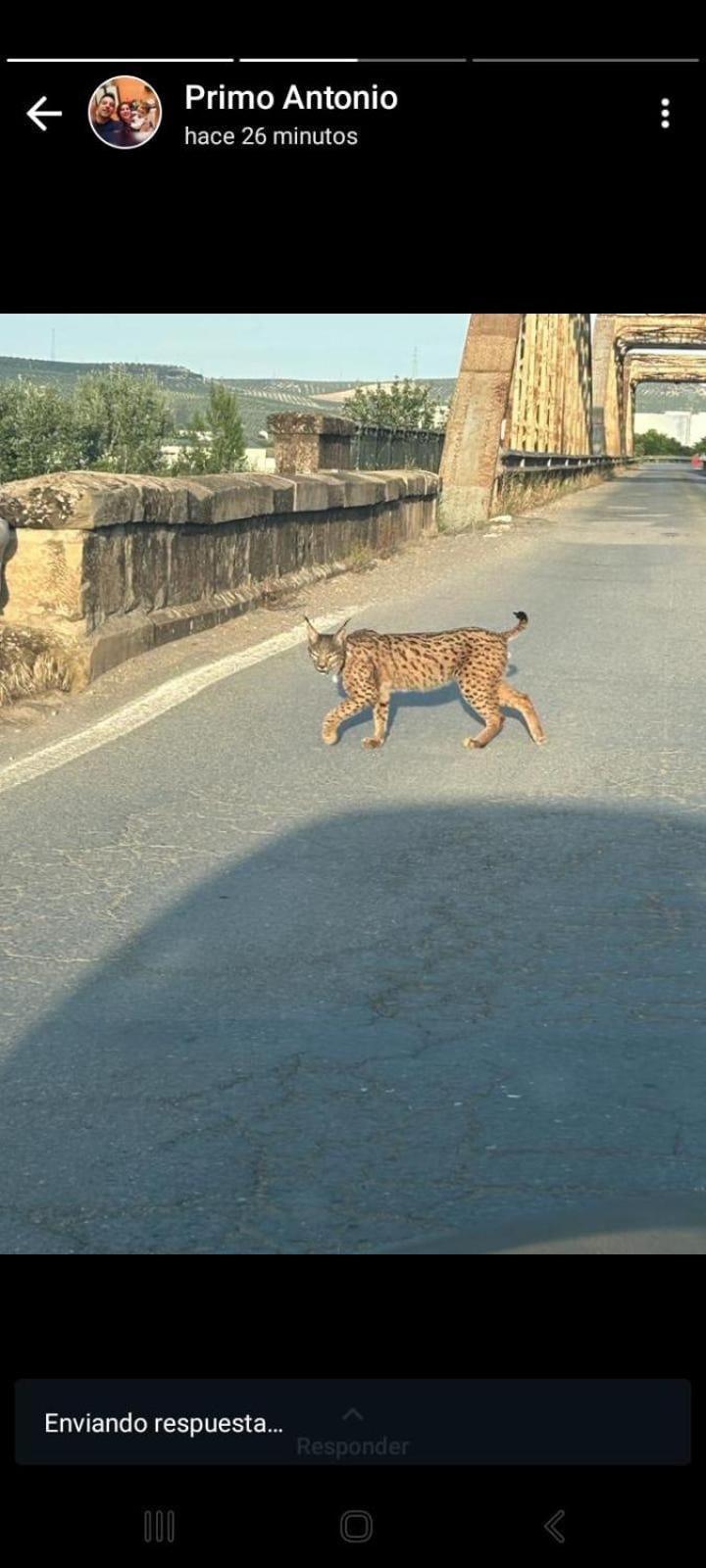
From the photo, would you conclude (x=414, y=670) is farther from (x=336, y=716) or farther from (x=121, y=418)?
(x=121, y=418)

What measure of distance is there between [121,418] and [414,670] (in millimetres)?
86959

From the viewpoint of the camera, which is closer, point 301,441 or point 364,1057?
point 364,1057

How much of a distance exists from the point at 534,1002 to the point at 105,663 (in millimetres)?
6089

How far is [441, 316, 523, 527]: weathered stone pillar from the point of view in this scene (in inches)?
1019

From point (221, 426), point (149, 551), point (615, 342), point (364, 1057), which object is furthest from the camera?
point (221, 426)

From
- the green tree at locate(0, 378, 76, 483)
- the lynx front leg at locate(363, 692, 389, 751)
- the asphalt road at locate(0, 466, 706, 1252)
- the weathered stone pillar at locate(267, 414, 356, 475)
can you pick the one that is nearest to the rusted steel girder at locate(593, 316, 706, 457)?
the green tree at locate(0, 378, 76, 483)

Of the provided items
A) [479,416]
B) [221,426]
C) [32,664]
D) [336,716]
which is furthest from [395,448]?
[221,426]

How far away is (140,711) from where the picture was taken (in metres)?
9.26

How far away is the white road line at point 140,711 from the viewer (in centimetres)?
782

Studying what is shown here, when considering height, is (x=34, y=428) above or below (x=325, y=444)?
above

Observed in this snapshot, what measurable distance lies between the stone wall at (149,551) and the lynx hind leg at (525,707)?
2526 millimetres

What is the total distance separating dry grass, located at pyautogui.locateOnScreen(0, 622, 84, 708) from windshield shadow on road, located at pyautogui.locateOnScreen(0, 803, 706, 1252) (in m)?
3.32

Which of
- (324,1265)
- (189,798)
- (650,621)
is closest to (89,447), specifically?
(650,621)

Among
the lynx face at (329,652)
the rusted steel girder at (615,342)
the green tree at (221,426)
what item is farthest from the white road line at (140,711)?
the green tree at (221,426)
